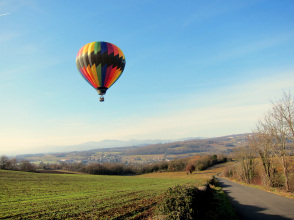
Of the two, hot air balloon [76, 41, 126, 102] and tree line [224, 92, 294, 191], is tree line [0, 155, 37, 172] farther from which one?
tree line [224, 92, 294, 191]

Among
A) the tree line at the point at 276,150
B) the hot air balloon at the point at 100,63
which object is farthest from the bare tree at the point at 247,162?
the hot air balloon at the point at 100,63

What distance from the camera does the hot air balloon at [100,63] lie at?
21531 millimetres

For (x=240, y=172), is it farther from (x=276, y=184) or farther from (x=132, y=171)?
(x=132, y=171)

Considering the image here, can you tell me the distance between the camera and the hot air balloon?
70.6 feet

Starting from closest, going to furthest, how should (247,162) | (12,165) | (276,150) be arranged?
(276,150) < (247,162) < (12,165)

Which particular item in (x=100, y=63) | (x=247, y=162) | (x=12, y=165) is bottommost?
(x=12, y=165)

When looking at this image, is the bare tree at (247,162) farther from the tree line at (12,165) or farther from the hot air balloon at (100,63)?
the tree line at (12,165)

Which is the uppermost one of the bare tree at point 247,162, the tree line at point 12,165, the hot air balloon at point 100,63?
the hot air balloon at point 100,63

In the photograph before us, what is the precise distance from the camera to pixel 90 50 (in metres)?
21.5

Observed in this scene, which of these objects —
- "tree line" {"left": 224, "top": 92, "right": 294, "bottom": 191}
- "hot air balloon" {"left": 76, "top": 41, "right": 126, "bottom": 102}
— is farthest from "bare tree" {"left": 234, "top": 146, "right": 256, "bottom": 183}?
"hot air balloon" {"left": 76, "top": 41, "right": 126, "bottom": 102}

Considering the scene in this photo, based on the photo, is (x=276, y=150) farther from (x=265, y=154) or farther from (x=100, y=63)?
(x=100, y=63)

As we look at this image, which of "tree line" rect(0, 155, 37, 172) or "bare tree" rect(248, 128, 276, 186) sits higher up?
"bare tree" rect(248, 128, 276, 186)

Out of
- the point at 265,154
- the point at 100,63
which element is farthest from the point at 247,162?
the point at 100,63

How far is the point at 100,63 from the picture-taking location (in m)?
21.7
